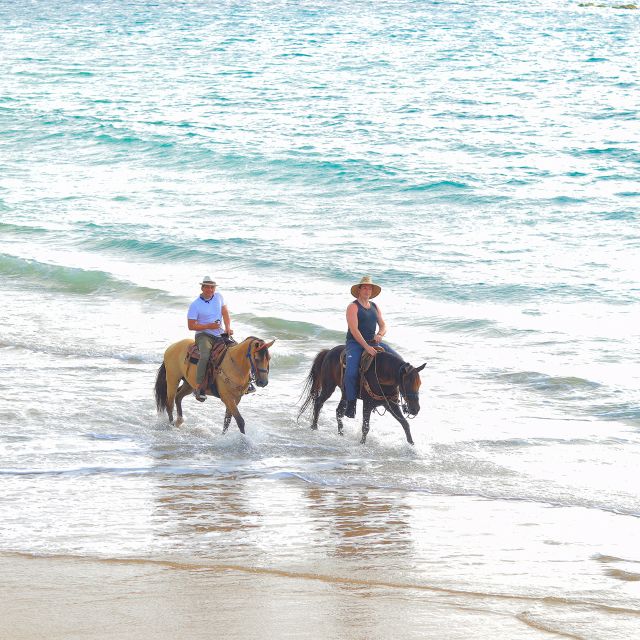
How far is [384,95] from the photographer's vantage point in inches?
1775

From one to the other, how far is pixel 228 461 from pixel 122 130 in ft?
100

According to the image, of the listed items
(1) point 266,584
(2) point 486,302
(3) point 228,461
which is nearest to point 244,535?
(1) point 266,584

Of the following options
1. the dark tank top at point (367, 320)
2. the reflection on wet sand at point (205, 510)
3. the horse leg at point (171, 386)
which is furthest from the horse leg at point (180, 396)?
the dark tank top at point (367, 320)

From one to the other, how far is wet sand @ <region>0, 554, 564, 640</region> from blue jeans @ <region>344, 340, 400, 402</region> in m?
4.73

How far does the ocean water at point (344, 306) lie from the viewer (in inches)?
357

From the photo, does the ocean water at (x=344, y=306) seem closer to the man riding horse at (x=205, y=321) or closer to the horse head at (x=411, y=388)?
the horse head at (x=411, y=388)

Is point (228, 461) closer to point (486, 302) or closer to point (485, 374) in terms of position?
point (485, 374)

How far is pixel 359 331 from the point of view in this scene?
41.4 ft

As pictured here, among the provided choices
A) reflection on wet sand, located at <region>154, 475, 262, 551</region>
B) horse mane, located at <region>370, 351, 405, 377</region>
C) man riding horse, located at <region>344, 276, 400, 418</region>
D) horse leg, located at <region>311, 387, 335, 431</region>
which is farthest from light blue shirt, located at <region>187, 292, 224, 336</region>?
reflection on wet sand, located at <region>154, 475, 262, 551</region>

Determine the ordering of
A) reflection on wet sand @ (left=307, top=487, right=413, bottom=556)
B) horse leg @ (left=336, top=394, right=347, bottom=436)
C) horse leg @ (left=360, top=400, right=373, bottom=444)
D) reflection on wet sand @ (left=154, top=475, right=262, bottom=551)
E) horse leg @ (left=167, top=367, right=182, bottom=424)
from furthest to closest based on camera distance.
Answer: horse leg @ (left=167, top=367, right=182, bottom=424) < horse leg @ (left=336, top=394, right=347, bottom=436) < horse leg @ (left=360, top=400, right=373, bottom=444) < reflection on wet sand @ (left=154, top=475, right=262, bottom=551) < reflection on wet sand @ (left=307, top=487, right=413, bottom=556)

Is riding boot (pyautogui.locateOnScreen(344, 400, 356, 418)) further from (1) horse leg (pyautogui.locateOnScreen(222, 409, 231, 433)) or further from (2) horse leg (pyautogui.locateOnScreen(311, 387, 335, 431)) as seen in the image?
(1) horse leg (pyautogui.locateOnScreen(222, 409, 231, 433))

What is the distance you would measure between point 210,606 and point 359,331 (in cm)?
567

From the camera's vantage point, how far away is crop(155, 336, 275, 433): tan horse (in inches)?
476

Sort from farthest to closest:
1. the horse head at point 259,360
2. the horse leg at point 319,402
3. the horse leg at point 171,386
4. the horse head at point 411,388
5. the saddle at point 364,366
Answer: the horse leg at point 319,402
the horse leg at point 171,386
the saddle at point 364,366
the horse head at point 411,388
the horse head at point 259,360
